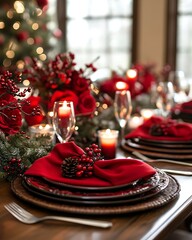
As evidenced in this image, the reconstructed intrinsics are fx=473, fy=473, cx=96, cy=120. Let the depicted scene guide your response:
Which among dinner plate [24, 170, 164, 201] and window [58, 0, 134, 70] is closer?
dinner plate [24, 170, 164, 201]

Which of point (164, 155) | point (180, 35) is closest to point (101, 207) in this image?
point (164, 155)

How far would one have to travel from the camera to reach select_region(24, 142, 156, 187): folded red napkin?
1.07 m

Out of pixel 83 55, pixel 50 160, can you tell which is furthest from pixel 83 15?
pixel 50 160

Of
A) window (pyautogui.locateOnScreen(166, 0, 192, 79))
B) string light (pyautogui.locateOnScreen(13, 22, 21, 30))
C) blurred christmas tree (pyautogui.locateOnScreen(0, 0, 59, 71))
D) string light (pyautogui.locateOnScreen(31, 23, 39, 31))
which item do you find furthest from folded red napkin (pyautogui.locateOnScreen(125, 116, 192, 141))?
window (pyautogui.locateOnScreen(166, 0, 192, 79))

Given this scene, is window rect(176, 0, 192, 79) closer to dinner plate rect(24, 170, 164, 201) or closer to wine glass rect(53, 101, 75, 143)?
wine glass rect(53, 101, 75, 143)

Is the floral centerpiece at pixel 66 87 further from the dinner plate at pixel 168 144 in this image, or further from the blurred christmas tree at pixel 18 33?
the blurred christmas tree at pixel 18 33

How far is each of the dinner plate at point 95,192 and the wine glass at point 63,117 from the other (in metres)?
0.27

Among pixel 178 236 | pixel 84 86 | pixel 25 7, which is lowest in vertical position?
pixel 178 236

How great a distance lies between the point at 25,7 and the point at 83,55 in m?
1.31

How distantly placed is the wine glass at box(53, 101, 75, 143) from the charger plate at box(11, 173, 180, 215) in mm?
301

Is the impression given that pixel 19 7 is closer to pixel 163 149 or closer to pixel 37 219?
pixel 163 149

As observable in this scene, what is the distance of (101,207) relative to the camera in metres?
0.98

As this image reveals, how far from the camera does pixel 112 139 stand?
146 centimetres

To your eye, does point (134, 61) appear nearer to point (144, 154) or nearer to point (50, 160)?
point (144, 154)
